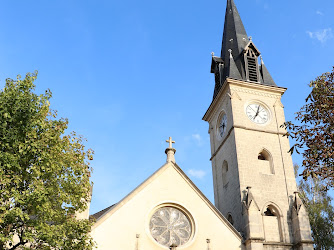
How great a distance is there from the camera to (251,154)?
24.3 meters

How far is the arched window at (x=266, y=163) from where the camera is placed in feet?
79.9

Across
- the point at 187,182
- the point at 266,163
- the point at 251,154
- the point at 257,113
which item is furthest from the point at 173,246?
the point at 257,113

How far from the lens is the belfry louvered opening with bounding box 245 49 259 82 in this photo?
2776cm

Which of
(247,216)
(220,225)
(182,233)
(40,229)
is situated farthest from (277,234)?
(40,229)

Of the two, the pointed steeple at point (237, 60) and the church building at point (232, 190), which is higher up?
the pointed steeple at point (237, 60)

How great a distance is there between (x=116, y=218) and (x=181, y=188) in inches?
150

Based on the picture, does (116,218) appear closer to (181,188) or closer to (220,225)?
(181,188)

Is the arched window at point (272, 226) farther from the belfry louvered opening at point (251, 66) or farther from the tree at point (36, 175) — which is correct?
the tree at point (36, 175)

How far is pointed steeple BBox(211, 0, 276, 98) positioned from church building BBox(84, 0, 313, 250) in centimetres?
7

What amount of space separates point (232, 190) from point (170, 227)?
20.0 ft

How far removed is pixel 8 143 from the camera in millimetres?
12500

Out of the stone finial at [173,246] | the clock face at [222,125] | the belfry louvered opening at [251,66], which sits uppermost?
the belfry louvered opening at [251,66]

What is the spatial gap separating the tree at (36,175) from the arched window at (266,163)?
1373 cm

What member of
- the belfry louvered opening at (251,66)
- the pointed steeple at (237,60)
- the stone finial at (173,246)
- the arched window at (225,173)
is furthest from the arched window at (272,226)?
the belfry louvered opening at (251,66)
